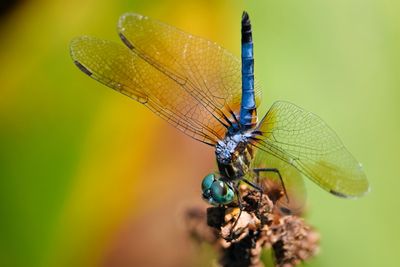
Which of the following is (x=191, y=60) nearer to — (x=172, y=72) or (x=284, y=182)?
(x=172, y=72)

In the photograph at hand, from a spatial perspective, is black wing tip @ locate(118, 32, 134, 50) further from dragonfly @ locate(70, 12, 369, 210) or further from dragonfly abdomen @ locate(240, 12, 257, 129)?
dragonfly abdomen @ locate(240, 12, 257, 129)

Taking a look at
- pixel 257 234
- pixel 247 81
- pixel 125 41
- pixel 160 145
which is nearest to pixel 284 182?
pixel 257 234

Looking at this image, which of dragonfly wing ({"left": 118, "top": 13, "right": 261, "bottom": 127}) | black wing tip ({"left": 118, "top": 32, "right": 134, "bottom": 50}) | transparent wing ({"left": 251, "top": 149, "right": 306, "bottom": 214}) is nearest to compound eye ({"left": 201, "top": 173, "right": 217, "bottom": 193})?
transparent wing ({"left": 251, "top": 149, "right": 306, "bottom": 214})

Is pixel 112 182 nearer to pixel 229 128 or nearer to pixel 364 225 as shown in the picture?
pixel 229 128

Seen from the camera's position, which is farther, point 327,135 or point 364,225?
point 364,225

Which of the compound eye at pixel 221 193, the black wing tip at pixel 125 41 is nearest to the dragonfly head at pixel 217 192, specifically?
the compound eye at pixel 221 193

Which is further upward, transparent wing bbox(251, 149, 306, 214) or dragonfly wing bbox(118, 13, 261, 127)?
dragonfly wing bbox(118, 13, 261, 127)

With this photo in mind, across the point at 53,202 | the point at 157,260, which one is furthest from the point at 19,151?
the point at 157,260
